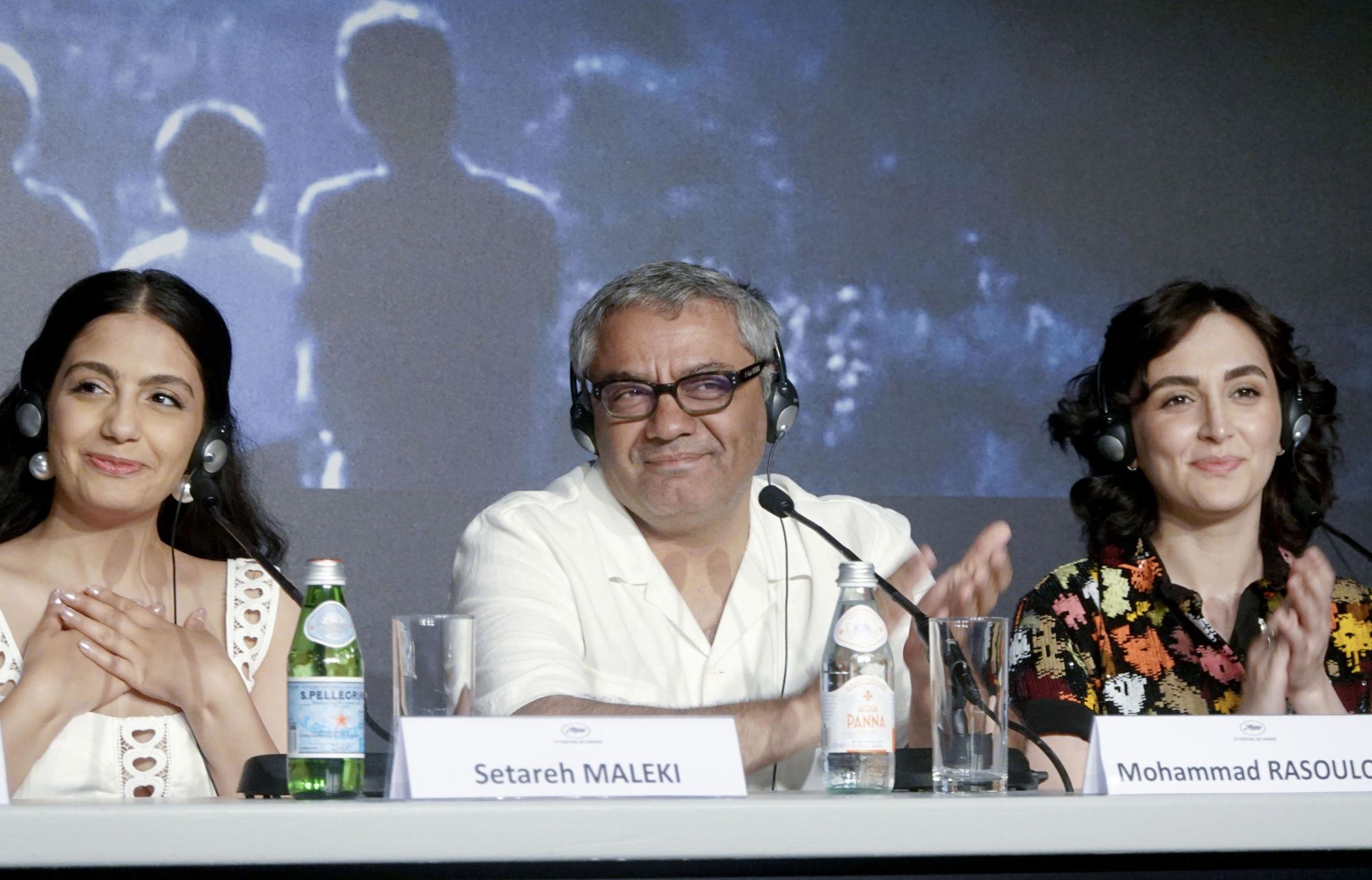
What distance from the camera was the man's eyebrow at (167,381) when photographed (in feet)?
7.40

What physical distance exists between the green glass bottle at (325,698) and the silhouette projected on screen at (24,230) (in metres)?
2.21

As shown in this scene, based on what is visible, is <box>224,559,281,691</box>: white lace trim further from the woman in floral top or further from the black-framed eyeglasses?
the woman in floral top

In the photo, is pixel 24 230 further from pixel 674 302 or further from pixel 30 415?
pixel 674 302

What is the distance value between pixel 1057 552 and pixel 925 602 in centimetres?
201

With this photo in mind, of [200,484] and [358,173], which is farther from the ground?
[358,173]

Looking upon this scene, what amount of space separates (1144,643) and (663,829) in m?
1.49

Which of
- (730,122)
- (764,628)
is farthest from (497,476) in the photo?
(764,628)

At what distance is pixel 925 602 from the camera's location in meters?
1.78

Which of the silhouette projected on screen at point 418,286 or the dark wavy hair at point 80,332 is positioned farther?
the silhouette projected on screen at point 418,286

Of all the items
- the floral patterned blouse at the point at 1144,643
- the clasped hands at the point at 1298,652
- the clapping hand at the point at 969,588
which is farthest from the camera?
the floral patterned blouse at the point at 1144,643

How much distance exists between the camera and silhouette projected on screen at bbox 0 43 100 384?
3268 mm

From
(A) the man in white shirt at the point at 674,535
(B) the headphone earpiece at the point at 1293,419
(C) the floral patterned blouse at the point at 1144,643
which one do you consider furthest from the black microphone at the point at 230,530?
(B) the headphone earpiece at the point at 1293,419

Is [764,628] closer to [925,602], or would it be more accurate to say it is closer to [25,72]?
[925,602]

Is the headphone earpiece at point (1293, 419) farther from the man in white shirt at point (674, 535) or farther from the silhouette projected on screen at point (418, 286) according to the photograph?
the silhouette projected on screen at point (418, 286)
